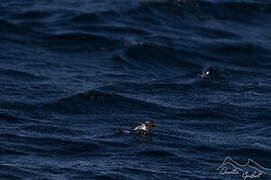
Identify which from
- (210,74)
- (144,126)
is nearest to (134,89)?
(210,74)

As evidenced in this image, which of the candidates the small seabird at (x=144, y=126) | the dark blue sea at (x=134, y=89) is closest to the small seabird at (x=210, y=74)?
the dark blue sea at (x=134, y=89)

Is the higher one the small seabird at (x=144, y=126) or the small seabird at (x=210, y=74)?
the small seabird at (x=210, y=74)

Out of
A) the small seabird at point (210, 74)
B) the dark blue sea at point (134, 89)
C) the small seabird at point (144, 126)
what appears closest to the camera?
the dark blue sea at point (134, 89)

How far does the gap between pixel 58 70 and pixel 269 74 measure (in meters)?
8.01

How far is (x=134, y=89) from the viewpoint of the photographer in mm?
26250

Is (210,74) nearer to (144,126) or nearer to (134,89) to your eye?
(134,89)

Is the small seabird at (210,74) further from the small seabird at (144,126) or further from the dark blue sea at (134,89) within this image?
the small seabird at (144,126)

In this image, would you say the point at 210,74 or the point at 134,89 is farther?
the point at 210,74

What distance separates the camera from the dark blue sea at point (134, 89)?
20.2m

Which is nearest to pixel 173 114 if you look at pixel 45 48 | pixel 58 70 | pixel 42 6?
pixel 58 70

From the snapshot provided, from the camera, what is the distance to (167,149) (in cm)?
2100

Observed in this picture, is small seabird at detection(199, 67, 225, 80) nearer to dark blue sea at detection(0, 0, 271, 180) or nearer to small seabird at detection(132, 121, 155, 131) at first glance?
dark blue sea at detection(0, 0, 271, 180)

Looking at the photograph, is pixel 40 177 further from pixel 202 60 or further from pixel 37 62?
pixel 202 60

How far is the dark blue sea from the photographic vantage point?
20156 millimetres
